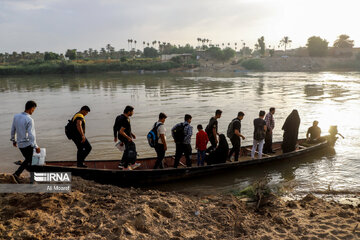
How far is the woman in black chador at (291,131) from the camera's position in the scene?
1060 cm

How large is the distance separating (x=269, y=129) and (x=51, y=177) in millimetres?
7489

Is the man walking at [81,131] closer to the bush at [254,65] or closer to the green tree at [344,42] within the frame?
the bush at [254,65]

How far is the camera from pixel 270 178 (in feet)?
32.3

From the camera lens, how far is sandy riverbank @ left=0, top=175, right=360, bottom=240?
16.3 ft

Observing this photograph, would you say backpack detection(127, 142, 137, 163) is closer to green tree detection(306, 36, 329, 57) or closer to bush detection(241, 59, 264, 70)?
bush detection(241, 59, 264, 70)

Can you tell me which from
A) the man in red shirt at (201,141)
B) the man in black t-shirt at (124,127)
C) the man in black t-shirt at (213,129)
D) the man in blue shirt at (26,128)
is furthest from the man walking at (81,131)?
the man in black t-shirt at (213,129)

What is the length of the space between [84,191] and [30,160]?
1.49m

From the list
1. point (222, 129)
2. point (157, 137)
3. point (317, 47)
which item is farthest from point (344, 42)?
point (157, 137)

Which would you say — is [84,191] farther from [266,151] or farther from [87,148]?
[266,151]

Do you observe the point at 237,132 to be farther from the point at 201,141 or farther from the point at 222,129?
the point at 222,129

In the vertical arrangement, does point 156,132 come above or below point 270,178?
above

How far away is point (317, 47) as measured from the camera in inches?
4134

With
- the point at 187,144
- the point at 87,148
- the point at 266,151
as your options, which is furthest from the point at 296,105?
the point at 87,148

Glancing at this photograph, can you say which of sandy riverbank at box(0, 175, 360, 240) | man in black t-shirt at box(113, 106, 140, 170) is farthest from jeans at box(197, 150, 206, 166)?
sandy riverbank at box(0, 175, 360, 240)
